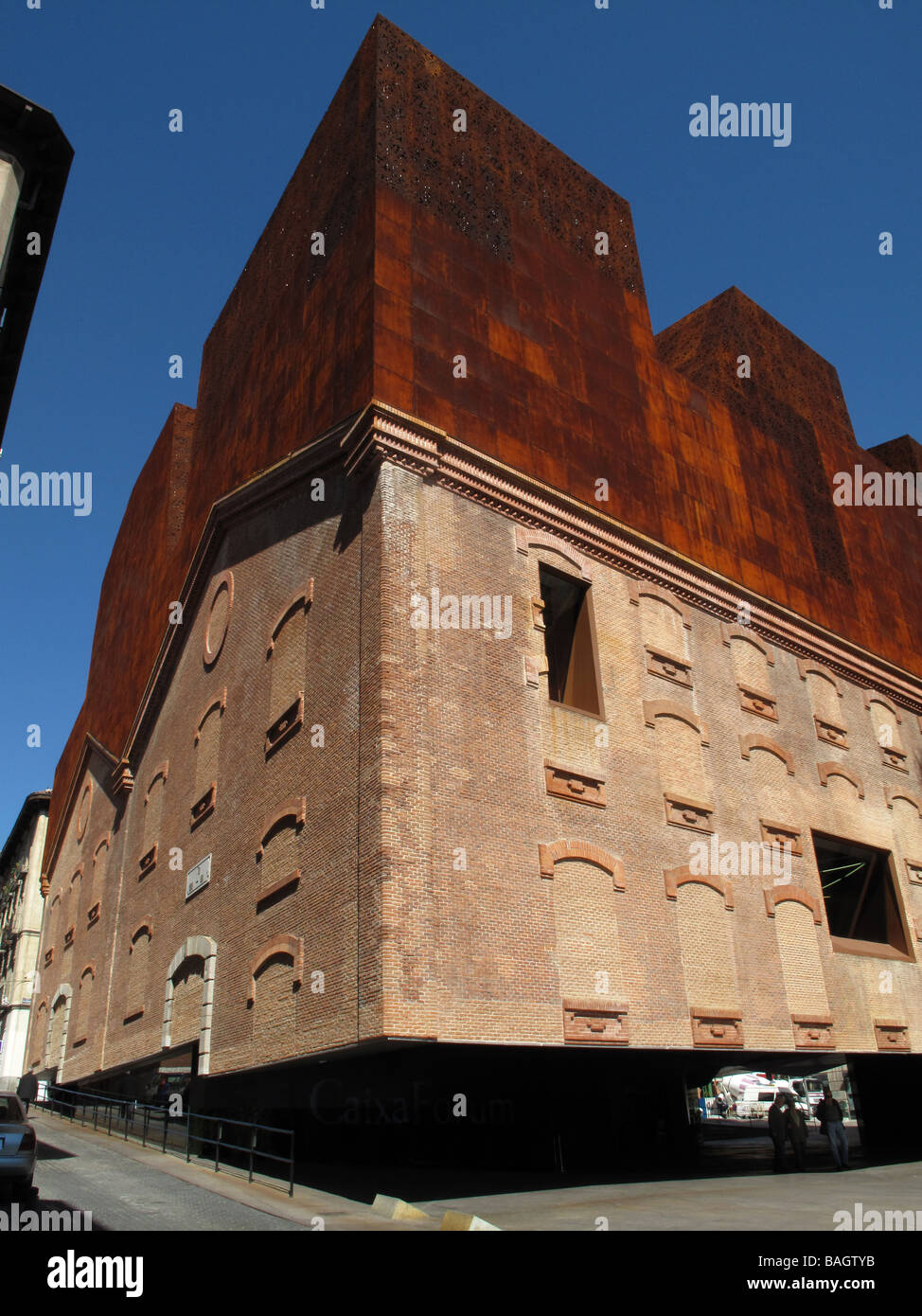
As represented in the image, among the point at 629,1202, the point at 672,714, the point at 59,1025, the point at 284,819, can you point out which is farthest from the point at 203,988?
the point at 59,1025

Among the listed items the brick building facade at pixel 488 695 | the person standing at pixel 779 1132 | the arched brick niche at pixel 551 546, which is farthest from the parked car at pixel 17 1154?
the person standing at pixel 779 1132

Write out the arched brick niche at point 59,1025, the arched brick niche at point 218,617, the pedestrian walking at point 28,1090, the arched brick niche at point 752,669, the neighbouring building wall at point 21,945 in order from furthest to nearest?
1. the neighbouring building wall at point 21,945
2. the arched brick niche at point 59,1025
3. the pedestrian walking at point 28,1090
4. the arched brick niche at point 218,617
5. the arched brick niche at point 752,669

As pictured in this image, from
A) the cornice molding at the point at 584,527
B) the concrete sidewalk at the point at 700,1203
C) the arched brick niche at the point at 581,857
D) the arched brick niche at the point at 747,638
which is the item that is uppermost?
the cornice molding at the point at 584,527

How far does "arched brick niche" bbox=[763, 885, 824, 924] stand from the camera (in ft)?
64.5

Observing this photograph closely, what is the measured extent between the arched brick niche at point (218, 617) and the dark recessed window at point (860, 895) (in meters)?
15.6

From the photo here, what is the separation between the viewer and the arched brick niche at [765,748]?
21.3m

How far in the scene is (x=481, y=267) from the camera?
20.5 meters

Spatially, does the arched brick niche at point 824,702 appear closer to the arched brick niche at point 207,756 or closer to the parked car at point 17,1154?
the arched brick niche at point 207,756

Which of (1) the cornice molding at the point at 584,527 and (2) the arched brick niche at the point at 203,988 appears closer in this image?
(1) the cornice molding at the point at 584,527

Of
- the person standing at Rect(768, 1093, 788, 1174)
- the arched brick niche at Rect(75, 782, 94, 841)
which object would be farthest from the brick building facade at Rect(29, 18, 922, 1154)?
the arched brick niche at Rect(75, 782, 94, 841)

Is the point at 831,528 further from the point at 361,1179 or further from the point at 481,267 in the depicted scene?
the point at 361,1179
